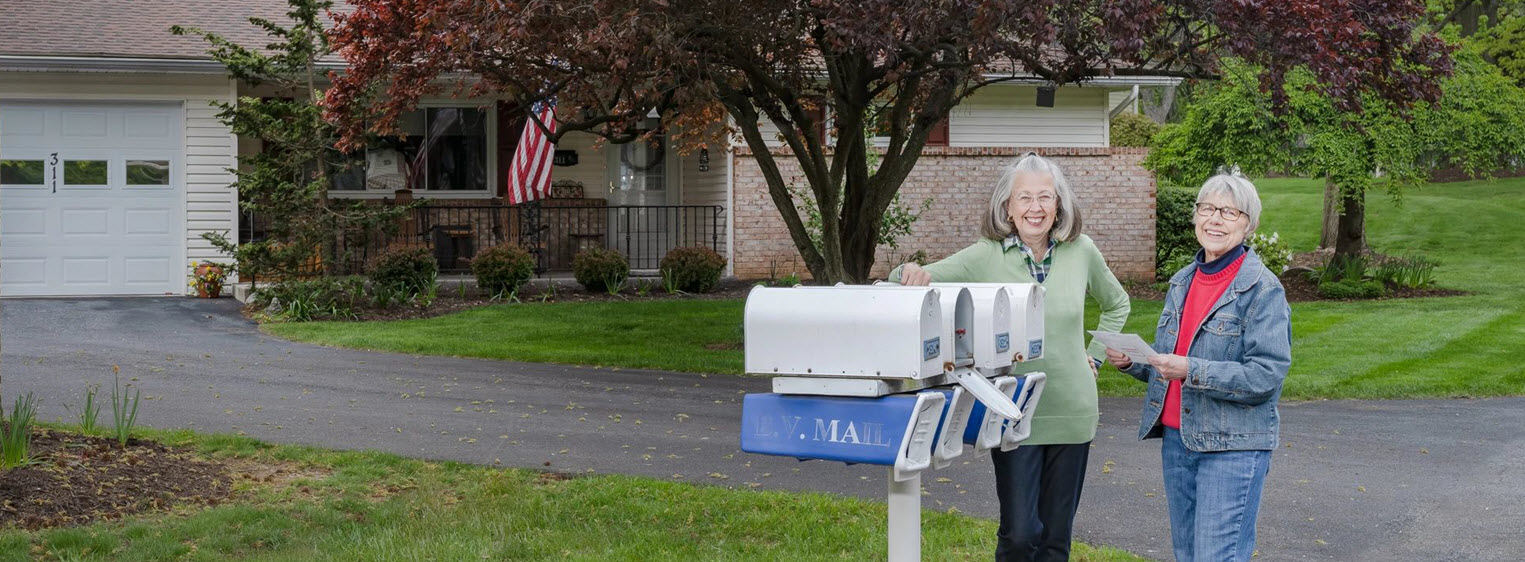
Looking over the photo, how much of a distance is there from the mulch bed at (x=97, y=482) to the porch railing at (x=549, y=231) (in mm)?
10797

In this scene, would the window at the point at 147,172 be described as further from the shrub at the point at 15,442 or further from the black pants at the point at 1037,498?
the black pants at the point at 1037,498

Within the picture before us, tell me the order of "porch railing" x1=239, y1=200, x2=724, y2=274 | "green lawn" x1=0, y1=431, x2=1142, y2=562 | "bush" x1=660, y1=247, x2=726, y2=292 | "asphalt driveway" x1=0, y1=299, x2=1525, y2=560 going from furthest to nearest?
1. "porch railing" x1=239, y1=200, x2=724, y2=274
2. "bush" x1=660, y1=247, x2=726, y2=292
3. "asphalt driveway" x1=0, y1=299, x2=1525, y2=560
4. "green lawn" x1=0, y1=431, x2=1142, y2=562

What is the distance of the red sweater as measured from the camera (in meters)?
4.14

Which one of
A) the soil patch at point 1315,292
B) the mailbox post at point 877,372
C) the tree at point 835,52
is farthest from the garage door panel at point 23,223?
the mailbox post at point 877,372

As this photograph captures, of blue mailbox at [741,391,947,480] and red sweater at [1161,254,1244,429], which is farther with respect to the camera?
red sweater at [1161,254,1244,429]

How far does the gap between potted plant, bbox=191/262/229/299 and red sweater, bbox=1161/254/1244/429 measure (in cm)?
1472

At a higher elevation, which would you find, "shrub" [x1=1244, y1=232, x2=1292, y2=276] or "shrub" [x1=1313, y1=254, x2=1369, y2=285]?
"shrub" [x1=1244, y1=232, x2=1292, y2=276]

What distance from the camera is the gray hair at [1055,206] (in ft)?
14.8

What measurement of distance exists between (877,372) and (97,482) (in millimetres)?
4282

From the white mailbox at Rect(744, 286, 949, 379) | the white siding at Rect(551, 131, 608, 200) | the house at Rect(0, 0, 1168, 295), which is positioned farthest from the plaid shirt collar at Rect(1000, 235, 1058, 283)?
the white siding at Rect(551, 131, 608, 200)

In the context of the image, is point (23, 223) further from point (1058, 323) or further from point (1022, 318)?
point (1022, 318)

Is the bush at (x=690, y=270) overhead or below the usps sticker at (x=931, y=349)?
below

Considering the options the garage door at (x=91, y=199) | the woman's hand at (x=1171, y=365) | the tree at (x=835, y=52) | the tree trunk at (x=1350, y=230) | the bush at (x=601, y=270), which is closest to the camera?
the woman's hand at (x=1171, y=365)

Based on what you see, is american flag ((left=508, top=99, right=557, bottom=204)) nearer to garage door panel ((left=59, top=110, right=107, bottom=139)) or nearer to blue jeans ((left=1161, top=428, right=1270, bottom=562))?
garage door panel ((left=59, top=110, right=107, bottom=139))
